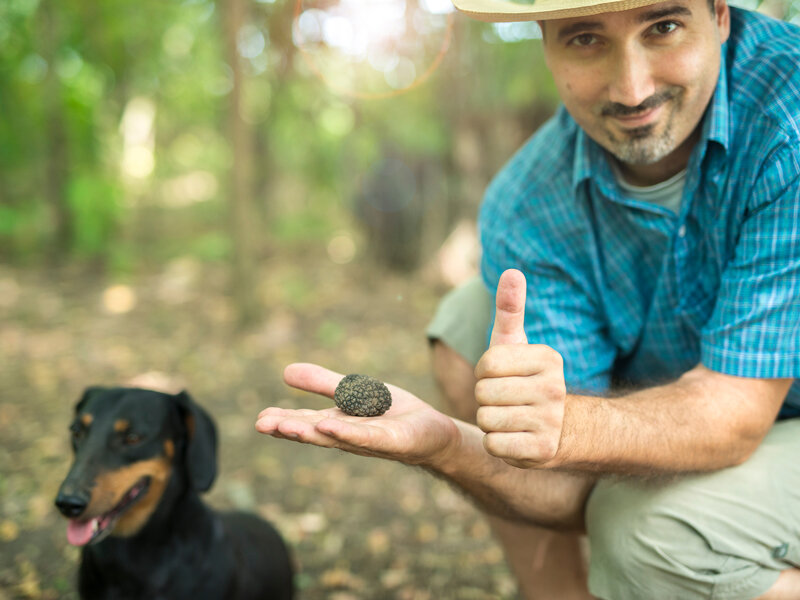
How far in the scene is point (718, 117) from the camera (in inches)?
92.7

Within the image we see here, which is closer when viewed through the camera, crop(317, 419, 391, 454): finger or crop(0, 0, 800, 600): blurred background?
crop(317, 419, 391, 454): finger

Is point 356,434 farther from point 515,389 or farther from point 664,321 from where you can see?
point 664,321

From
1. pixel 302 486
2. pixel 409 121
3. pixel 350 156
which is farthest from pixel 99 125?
pixel 302 486

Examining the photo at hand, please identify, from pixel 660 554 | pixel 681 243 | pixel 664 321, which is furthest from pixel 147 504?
pixel 681 243

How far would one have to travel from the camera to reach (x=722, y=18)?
2434 mm

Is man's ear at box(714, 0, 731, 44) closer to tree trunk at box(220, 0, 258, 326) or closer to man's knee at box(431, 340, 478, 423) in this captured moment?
man's knee at box(431, 340, 478, 423)

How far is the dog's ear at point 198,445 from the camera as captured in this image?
2.70m

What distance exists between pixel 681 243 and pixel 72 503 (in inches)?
97.9

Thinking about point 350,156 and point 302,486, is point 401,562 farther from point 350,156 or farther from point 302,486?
point 350,156

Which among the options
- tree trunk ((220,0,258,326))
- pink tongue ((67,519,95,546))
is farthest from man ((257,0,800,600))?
tree trunk ((220,0,258,326))

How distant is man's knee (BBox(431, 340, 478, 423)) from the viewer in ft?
9.68

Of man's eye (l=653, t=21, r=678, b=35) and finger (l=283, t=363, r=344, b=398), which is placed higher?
man's eye (l=653, t=21, r=678, b=35)

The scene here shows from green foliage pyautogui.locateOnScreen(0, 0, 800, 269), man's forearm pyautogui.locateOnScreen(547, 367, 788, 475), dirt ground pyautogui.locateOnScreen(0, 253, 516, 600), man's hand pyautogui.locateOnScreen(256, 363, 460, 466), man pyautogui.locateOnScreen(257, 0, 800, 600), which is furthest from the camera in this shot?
green foliage pyautogui.locateOnScreen(0, 0, 800, 269)

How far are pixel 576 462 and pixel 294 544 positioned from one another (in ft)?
7.34
